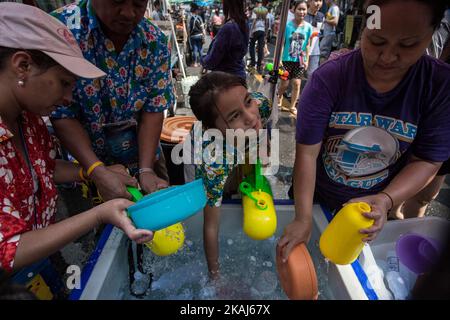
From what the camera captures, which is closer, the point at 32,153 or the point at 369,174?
the point at 32,153

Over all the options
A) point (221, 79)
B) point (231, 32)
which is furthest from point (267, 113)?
point (231, 32)

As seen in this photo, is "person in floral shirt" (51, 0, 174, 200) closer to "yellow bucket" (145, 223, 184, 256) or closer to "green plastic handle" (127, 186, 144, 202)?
"green plastic handle" (127, 186, 144, 202)

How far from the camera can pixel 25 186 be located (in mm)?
997

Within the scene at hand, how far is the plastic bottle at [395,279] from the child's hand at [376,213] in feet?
1.27

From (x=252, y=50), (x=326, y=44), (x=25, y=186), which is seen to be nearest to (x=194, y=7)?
(x=252, y=50)

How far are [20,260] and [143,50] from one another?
3.41 feet

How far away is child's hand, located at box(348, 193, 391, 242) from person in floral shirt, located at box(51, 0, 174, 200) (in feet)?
2.99

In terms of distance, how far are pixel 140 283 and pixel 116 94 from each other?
0.94 meters

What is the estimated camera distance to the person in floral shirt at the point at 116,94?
124cm

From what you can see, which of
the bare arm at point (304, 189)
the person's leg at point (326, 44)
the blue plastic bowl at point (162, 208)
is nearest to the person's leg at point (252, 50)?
the person's leg at point (326, 44)

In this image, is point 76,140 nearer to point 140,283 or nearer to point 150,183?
point 150,183

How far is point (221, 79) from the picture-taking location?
54.5 inches

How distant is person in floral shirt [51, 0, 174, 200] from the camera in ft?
4.06
